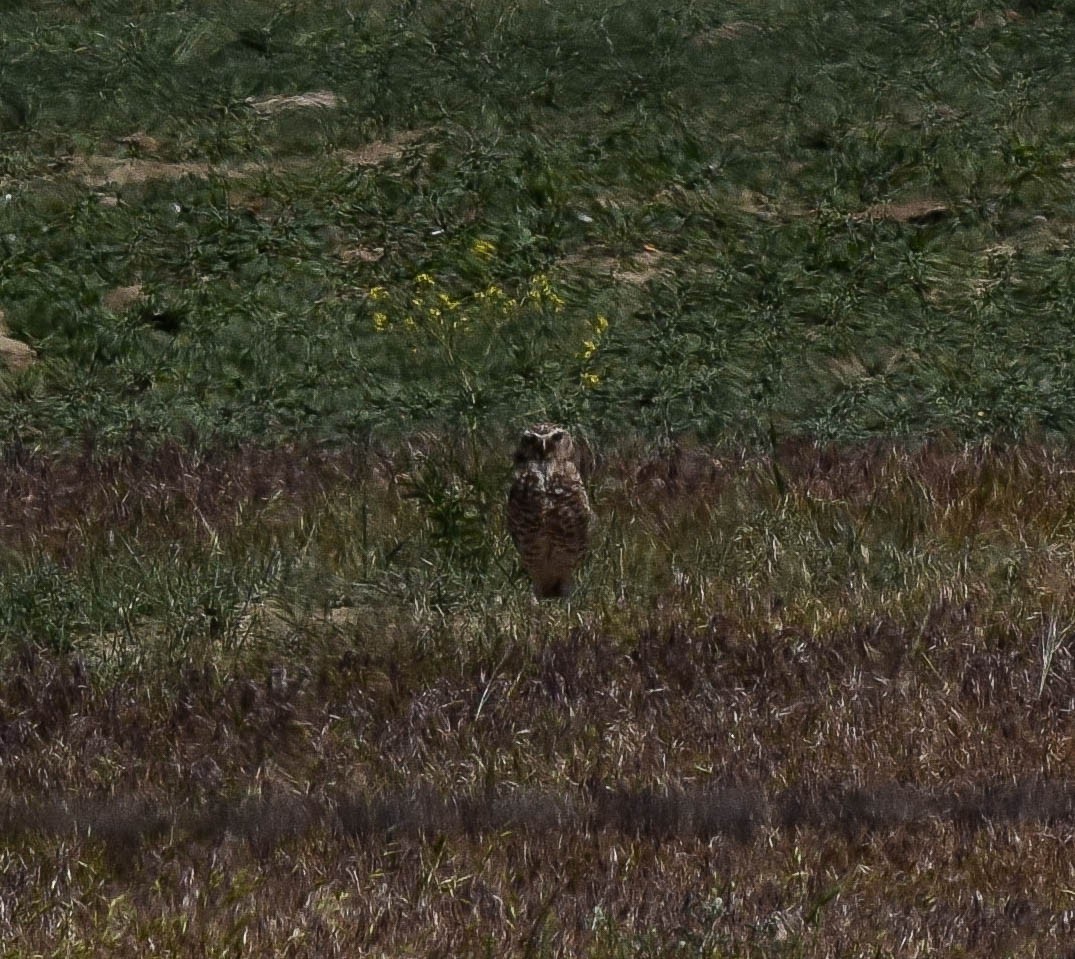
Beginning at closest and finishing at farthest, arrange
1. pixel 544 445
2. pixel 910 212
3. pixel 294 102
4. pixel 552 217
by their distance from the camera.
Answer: pixel 544 445, pixel 552 217, pixel 910 212, pixel 294 102

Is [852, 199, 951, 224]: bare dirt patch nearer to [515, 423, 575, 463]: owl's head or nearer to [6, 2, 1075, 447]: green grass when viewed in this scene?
[6, 2, 1075, 447]: green grass

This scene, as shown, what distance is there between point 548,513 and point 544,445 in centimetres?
27

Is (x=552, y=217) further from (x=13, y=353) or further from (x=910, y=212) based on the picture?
(x=13, y=353)

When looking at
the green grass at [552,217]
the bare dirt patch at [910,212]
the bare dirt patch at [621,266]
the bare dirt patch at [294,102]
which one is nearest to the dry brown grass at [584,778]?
the green grass at [552,217]

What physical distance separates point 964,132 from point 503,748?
7.78 metres

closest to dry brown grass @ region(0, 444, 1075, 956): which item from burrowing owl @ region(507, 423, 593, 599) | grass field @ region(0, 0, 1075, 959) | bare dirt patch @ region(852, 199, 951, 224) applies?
grass field @ region(0, 0, 1075, 959)

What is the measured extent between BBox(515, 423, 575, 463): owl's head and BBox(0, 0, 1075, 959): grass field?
0.45 meters

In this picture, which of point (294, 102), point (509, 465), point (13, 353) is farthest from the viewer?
point (294, 102)

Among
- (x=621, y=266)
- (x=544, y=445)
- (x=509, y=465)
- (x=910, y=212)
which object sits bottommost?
(x=621, y=266)

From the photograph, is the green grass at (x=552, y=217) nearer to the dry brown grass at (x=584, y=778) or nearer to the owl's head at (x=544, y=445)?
the owl's head at (x=544, y=445)

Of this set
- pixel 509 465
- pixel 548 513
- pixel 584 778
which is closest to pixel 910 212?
pixel 509 465

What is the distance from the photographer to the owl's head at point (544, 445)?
7555mm

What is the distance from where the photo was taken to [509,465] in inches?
333

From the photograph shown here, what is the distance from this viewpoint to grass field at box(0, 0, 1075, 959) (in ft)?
17.4
